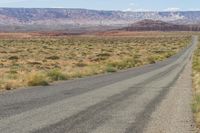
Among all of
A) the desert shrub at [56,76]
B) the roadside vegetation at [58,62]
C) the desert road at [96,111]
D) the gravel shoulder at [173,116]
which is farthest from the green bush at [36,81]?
the gravel shoulder at [173,116]

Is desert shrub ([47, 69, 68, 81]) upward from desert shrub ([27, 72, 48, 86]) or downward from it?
downward

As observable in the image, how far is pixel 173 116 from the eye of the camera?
55.0ft

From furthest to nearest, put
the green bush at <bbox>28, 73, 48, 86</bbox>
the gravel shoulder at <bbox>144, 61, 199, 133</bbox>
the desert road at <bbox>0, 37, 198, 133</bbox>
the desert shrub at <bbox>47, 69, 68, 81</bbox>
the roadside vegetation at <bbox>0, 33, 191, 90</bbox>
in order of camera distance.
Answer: the desert shrub at <bbox>47, 69, 68, 81</bbox> → the roadside vegetation at <bbox>0, 33, 191, 90</bbox> → the green bush at <bbox>28, 73, 48, 86</bbox> → the gravel shoulder at <bbox>144, 61, 199, 133</bbox> → the desert road at <bbox>0, 37, 198, 133</bbox>

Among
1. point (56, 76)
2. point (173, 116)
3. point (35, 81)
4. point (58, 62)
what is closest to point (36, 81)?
point (35, 81)

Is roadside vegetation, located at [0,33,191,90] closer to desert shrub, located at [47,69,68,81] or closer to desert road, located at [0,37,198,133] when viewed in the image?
desert shrub, located at [47,69,68,81]

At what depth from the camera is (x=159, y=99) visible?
2197 cm

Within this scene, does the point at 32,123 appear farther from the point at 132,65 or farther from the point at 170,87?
the point at 132,65

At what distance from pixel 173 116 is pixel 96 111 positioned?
2896 millimetres

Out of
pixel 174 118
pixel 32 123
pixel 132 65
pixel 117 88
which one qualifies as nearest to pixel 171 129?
pixel 174 118

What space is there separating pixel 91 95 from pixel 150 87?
→ 6.50 meters

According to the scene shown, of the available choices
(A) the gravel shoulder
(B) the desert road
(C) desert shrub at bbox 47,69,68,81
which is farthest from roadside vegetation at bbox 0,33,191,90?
(A) the gravel shoulder

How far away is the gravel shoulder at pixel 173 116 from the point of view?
14195mm

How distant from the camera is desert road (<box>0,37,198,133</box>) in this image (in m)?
13.8

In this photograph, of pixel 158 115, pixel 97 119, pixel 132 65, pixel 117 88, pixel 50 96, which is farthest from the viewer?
pixel 132 65
